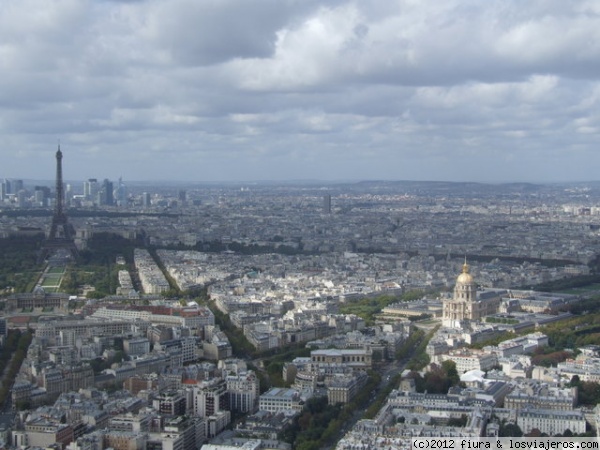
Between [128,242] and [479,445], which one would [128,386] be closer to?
[479,445]

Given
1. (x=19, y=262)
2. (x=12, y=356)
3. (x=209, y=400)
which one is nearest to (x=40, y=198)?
(x=19, y=262)

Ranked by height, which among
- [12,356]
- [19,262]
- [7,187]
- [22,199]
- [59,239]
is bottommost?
[12,356]

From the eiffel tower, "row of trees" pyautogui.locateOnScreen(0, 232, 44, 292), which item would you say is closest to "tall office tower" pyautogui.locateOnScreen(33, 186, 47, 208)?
"row of trees" pyautogui.locateOnScreen(0, 232, 44, 292)

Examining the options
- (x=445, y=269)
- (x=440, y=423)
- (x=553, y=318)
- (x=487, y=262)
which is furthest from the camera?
(x=487, y=262)

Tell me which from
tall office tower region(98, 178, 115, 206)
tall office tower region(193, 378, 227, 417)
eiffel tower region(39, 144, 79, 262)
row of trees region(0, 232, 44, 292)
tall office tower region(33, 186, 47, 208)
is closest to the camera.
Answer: tall office tower region(193, 378, 227, 417)

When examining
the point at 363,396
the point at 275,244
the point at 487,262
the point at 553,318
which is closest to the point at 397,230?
the point at 275,244

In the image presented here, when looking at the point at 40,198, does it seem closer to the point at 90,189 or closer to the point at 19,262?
the point at 90,189

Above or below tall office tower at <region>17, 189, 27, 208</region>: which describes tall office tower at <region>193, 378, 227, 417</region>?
below

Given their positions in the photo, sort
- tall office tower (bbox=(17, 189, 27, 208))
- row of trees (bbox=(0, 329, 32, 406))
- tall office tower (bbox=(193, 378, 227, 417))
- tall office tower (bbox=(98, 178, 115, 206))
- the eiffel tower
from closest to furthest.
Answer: tall office tower (bbox=(193, 378, 227, 417)) → row of trees (bbox=(0, 329, 32, 406)) → the eiffel tower → tall office tower (bbox=(17, 189, 27, 208)) → tall office tower (bbox=(98, 178, 115, 206))

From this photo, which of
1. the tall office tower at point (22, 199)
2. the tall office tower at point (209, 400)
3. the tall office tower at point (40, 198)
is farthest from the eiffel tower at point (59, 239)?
the tall office tower at point (40, 198)

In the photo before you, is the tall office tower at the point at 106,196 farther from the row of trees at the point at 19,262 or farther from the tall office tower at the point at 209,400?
the tall office tower at the point at 209,400

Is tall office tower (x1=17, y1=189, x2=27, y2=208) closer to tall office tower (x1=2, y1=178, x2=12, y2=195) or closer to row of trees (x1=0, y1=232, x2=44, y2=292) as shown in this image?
tall office tower (x1=2, y1=178, x2=12, y2=195)
